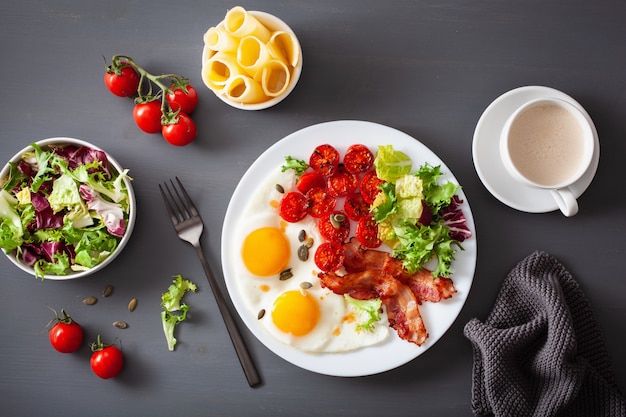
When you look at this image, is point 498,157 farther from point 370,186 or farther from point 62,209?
point 62,209

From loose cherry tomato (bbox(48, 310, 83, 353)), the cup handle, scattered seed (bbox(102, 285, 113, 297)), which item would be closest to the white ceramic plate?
the cup handle

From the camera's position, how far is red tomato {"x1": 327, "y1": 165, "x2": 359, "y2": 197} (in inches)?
91.8

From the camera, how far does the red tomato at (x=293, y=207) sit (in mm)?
2311

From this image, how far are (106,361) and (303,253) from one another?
1016 millimetres

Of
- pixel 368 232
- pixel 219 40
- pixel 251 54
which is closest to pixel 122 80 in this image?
pixel 219 40

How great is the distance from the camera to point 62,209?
235cm

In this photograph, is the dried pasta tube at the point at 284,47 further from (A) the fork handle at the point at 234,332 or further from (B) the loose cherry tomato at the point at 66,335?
(B) the loose cherry tomato at the point at 66,335

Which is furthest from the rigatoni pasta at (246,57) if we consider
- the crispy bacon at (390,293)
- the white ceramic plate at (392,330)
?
the crispy bacon at (390,293)

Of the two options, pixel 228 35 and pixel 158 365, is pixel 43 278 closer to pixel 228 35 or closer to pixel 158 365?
pixel 158 365

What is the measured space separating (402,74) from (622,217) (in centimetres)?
121

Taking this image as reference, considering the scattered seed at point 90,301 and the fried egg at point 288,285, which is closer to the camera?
the fried egg at point 288,285

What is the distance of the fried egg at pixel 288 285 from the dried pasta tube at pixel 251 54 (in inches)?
18.0

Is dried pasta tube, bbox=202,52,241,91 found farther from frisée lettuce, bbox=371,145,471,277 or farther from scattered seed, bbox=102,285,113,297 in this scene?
scattered seed, bbox=102,285,113,297

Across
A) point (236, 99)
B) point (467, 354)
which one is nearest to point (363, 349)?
point (467, 354)
